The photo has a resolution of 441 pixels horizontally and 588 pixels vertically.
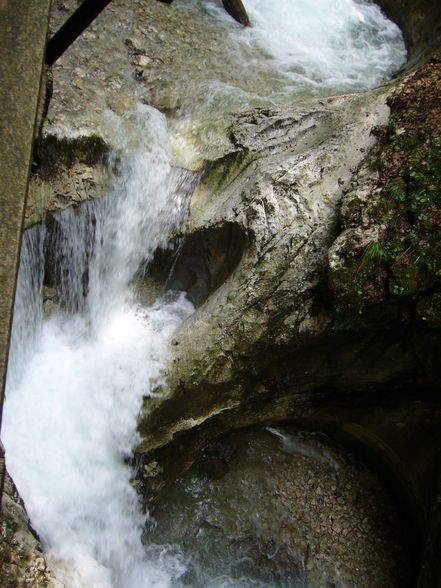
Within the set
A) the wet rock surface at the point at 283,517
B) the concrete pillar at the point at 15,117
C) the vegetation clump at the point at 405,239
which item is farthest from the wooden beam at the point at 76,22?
the wet rock surface at the point at 283,517

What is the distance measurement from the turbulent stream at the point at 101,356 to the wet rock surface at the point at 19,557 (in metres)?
0.69

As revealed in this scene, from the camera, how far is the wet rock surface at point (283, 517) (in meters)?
5.05

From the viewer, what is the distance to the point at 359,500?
5551 mm

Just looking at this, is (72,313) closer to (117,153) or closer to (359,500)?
(117,153)

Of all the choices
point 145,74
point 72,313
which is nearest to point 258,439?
point 72,313

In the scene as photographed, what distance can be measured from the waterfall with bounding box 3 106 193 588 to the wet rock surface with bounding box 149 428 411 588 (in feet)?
1.64

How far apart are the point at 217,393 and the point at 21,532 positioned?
2240 millimetres

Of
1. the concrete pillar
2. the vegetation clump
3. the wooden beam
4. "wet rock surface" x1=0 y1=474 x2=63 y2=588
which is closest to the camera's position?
the concrete pillar

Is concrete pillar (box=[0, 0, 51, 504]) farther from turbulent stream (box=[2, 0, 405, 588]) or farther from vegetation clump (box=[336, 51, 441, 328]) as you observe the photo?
vegetation clump (box=[336, 51, 441, 328])

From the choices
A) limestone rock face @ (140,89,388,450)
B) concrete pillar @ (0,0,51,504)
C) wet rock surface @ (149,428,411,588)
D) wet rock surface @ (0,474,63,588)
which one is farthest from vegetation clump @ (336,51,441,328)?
wet rock surface @ (0,474,63,588)

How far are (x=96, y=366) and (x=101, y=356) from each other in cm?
15

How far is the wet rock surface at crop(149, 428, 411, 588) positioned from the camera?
5.05 m

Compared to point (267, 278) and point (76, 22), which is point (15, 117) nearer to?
point (76, 22)

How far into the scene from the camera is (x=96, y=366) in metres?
5.32
